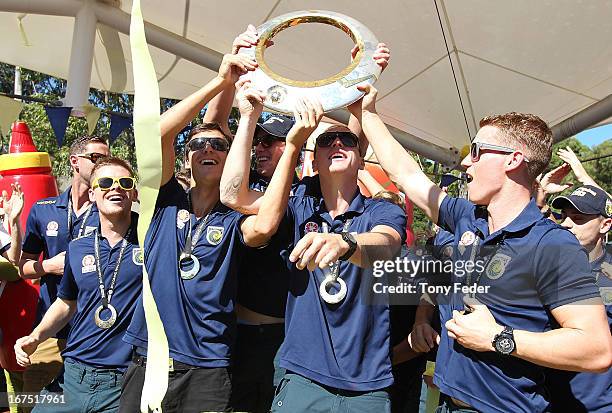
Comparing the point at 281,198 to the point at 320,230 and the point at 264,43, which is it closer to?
the point at 320,230

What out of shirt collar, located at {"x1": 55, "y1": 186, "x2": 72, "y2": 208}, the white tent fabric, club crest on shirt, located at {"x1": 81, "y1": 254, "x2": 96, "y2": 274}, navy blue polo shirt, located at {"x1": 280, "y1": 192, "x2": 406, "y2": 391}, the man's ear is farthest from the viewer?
the white tent fabric

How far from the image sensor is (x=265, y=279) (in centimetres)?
271

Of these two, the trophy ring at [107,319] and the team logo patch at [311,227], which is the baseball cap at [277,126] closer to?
the team logo patch at [311,227]

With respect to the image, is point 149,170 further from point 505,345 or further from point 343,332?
point 505,345

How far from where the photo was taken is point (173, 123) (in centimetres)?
251

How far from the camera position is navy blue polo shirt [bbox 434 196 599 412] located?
5.75 feet

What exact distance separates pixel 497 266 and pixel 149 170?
1.08 m

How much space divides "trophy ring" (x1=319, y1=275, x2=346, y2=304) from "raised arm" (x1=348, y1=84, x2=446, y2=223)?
420 mm

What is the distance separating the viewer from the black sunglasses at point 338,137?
2410mm

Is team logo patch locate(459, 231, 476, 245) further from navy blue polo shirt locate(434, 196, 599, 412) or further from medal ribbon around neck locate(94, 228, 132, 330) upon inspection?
medal ribbon around neck locate(94, 228, 132, 330)

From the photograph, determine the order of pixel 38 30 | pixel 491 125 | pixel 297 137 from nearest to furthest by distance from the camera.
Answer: pixel 491 125, pixel 297 137, pixel 38 30

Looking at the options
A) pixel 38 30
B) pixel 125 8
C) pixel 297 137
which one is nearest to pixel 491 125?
pixel 297 137

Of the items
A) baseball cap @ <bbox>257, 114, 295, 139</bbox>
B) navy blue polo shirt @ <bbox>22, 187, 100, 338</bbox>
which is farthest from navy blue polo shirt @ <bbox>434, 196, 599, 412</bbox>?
navy blue polo shirt @ <bbox>22, 187, 100, 338</bbox>

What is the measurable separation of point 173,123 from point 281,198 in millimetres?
582
